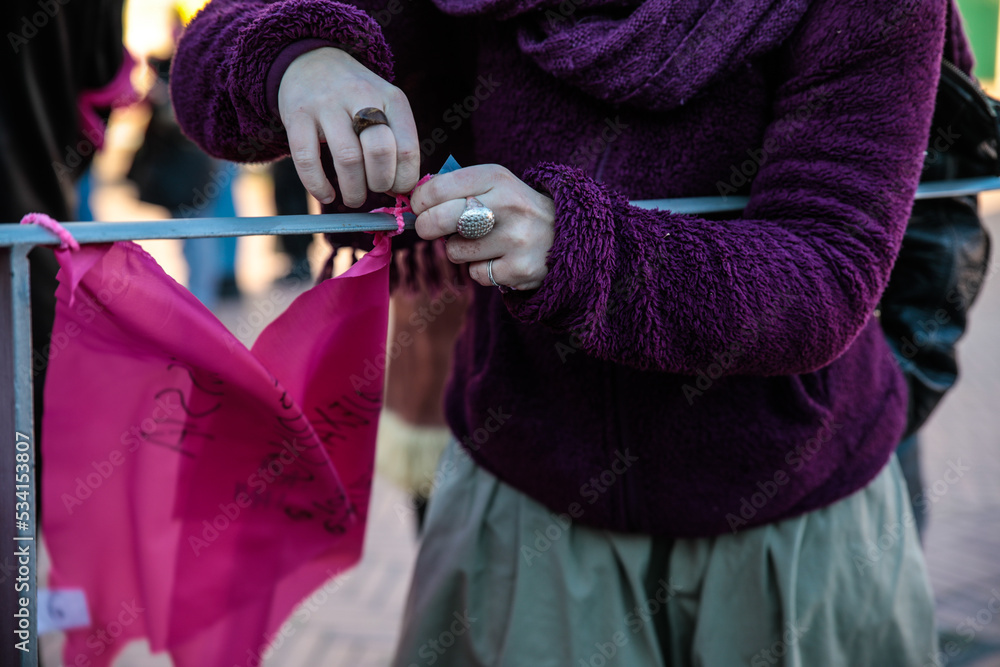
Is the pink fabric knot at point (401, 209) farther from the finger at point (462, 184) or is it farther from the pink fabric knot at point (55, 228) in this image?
the pink fabric knot at point (55, 228)

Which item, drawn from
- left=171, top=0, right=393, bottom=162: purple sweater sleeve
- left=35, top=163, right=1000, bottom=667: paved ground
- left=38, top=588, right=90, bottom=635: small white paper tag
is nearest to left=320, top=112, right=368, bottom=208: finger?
left=171, top=0, right=393, bottom=162: purple sweater sleeve

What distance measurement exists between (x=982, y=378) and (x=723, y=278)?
5208 mm

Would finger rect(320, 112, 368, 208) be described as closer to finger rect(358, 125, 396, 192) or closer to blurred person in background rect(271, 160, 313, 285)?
finger rect(358, 125, 396, 192)

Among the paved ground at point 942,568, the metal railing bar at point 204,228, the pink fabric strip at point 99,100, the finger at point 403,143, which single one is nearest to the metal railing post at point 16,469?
the metal railing bar at point 204,228

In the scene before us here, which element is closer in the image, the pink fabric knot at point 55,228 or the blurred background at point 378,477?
the pink fabric knot at point 55,228

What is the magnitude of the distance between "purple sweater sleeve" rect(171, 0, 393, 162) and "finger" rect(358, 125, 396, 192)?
15 centimetres

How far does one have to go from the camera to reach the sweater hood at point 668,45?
1091 mm

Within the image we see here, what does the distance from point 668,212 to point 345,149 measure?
15.8 inches

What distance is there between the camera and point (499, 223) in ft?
3.14

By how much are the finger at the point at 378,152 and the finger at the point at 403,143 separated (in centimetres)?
1

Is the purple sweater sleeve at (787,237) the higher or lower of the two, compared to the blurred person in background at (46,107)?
lower

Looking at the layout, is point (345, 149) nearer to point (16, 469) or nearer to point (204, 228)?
point (204, 228)

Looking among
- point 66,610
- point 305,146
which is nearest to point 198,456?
point 66,610

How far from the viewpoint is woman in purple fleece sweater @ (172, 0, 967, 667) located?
992 millimetres
